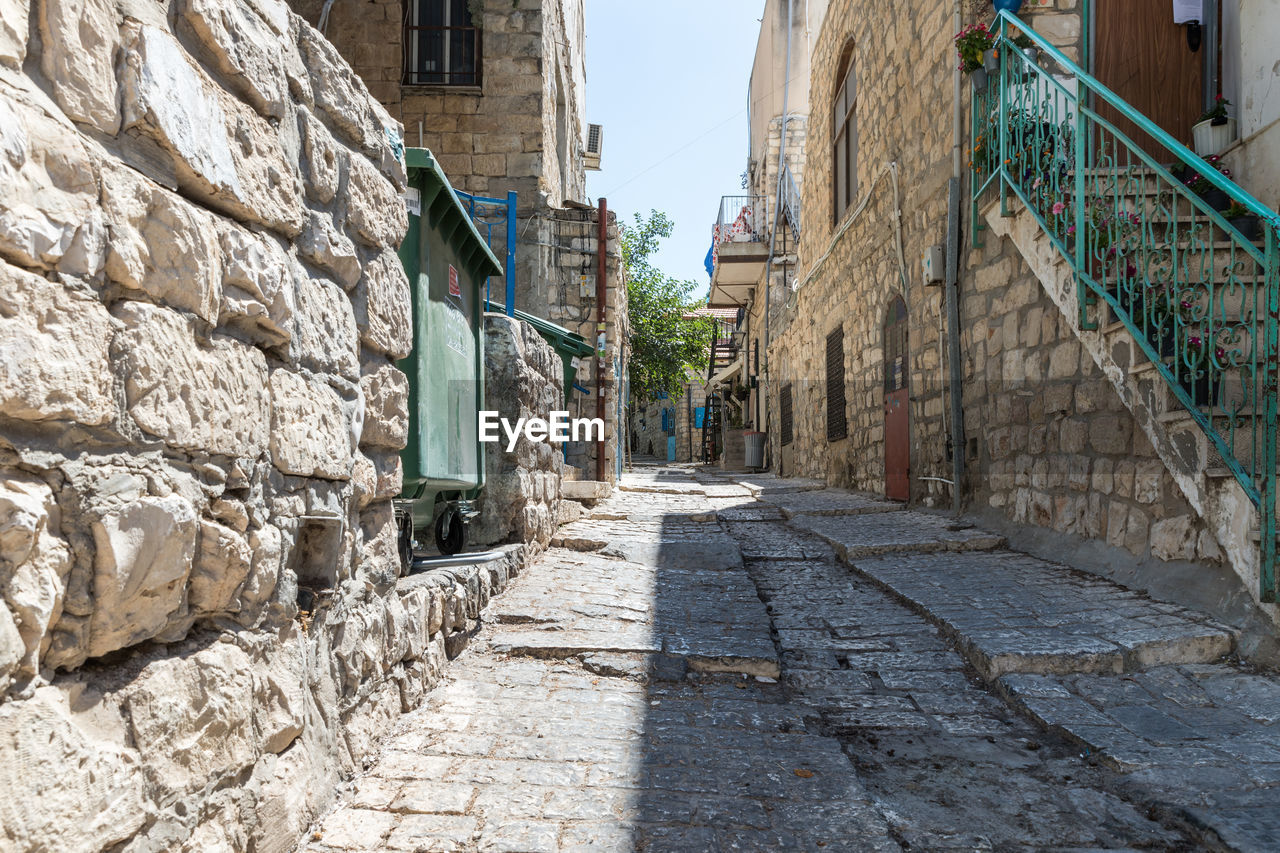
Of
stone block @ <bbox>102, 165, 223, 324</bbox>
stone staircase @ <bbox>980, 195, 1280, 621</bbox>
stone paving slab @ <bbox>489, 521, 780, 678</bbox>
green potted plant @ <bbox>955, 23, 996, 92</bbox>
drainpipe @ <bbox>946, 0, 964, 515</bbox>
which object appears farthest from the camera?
drainpipe @ <bbox>946, 0, 964, 515</bbox>

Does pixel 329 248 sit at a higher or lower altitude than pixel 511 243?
lower

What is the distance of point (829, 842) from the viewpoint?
2084mm

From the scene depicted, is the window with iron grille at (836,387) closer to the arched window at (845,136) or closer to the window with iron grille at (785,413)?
the arched window at (845,136)

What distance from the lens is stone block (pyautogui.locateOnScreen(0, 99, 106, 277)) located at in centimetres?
116

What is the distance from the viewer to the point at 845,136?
1072 cm

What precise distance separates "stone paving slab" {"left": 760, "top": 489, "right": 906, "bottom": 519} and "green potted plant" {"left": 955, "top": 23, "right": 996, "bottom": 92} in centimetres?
343

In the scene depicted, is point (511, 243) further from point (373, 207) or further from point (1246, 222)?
point (1246, 222)

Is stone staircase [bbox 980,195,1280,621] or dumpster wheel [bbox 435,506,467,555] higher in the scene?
stone staircase [bbox 980,195,1280,621]

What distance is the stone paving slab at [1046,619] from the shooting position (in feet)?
10.6

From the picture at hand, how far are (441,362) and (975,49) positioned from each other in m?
4.61

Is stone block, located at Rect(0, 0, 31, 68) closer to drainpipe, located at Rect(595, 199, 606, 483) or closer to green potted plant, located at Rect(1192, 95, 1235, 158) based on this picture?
green potted plant, located at Rect(1192, 95, 1235, 158)

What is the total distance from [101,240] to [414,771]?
1622mm

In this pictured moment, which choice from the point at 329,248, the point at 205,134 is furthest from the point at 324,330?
the point at 205,134

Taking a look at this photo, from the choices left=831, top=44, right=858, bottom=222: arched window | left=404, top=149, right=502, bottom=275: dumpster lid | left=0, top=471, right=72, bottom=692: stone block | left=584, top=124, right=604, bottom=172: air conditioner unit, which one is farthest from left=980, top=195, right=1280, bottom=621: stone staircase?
left=584, top=124, right=604, bottom=172: air conditioner unit
